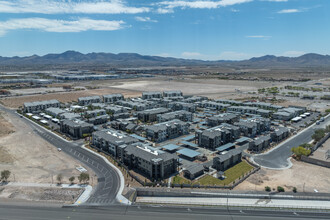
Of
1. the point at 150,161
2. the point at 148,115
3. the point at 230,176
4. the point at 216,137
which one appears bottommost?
the point at 230,176

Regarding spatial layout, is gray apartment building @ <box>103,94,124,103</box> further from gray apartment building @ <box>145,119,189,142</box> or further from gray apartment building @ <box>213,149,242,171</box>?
gray apartment building @ <box>213,149,242,171</box>

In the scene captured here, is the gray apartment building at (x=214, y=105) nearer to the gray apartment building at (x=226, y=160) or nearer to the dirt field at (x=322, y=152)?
the dirt field at (x=322, y=152)

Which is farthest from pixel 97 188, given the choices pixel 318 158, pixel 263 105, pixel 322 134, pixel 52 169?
pixel 263 105

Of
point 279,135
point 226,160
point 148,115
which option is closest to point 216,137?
point 226,160

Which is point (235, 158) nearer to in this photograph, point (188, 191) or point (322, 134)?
point (188, 191)

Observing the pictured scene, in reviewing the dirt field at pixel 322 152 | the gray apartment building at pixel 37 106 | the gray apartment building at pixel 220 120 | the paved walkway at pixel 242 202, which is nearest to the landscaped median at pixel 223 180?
the paved walkway at pixel 242 202

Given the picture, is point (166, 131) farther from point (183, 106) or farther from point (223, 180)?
point (183, 106)
